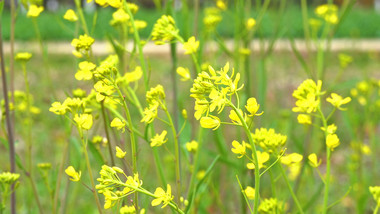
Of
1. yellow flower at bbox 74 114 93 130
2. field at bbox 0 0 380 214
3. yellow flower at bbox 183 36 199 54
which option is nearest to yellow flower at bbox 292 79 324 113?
field at bbox 0 0 380 214

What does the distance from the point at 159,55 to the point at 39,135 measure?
9.95ft

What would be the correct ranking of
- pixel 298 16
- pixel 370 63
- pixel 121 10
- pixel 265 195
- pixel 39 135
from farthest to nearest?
pixel 298 16 → pixel 370 63 → pixel 39 135 → pixel 265 195 → pixel 121 10

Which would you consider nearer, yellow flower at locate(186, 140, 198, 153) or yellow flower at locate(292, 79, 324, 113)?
yellow flower at locate(292, 79, 324, 113)

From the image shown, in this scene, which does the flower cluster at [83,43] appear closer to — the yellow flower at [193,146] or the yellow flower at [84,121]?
the yellow flower at [84,121]

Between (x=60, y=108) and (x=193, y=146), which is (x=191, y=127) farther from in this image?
(x=60, y=108)

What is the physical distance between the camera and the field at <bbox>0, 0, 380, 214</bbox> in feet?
2.16

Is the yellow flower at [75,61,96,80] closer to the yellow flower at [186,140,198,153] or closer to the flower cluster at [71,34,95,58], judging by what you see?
the flower cluster at [71,34,95,58]

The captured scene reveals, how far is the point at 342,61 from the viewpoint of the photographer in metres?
1.58

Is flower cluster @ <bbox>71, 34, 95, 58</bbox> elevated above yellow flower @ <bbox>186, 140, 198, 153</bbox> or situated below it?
above

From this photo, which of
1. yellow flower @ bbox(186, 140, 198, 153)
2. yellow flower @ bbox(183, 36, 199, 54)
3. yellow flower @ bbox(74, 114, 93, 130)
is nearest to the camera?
yellow flower @ bbox(74, 114, 93, 130)

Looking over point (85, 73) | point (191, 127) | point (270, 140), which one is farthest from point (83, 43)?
point (191, 127)

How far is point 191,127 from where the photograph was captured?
1576mm

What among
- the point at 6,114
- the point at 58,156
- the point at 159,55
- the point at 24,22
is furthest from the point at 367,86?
the point at 24,22

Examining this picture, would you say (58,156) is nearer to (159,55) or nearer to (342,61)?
(342,61)
